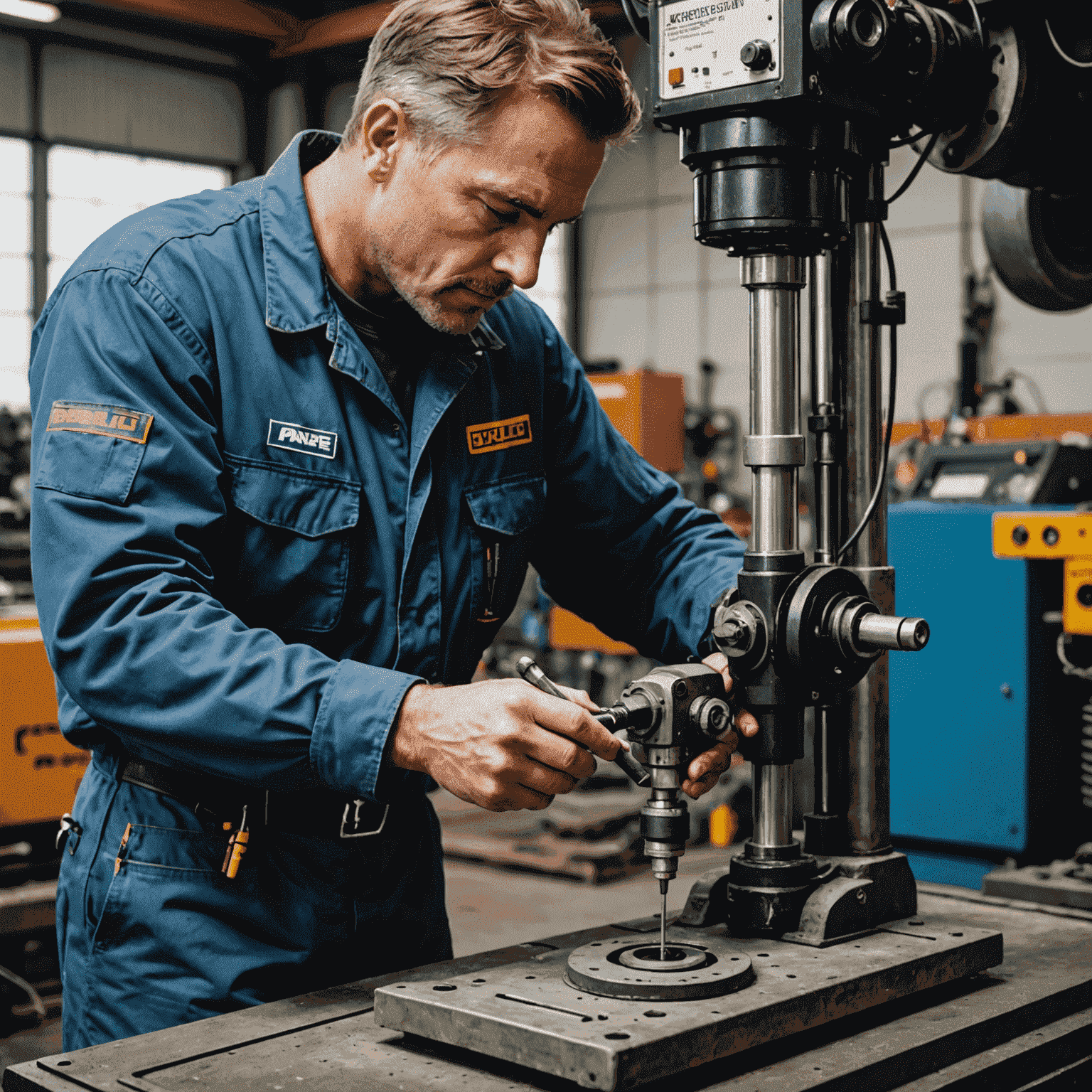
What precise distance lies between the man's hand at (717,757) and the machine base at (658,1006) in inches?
4.7

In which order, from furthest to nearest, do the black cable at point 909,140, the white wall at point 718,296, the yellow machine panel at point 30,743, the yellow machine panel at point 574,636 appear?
the white wall at point 718,296 → the yellow machine panel at point 574,636 → the yellow machine panel at point 30,743 → the black cable at point 909,140

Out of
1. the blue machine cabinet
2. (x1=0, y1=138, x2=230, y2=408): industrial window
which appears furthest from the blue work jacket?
(x1=0, y1=138, x2=230, y2=408): industrial window

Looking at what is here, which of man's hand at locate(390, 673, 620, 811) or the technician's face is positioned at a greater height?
the technician's face

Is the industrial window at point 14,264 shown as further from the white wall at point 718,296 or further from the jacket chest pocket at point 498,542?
the jacket chest pocket at point 498,542

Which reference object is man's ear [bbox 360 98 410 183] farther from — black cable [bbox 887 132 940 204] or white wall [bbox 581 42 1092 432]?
white wall [bbox 581 42 1092 432]

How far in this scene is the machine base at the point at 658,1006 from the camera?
79 centimetres

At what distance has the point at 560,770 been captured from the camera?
36.2 inches

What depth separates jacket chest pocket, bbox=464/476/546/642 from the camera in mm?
1191

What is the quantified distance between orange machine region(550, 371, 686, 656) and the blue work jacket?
358cm

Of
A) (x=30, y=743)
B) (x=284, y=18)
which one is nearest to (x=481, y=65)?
(x=30, y=743)

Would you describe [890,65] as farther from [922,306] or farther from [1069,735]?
[922,306]

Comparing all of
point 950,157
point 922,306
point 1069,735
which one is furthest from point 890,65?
point 922,306

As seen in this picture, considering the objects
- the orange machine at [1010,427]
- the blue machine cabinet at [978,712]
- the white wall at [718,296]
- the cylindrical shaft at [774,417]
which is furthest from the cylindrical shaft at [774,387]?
the white wall at [718,296]

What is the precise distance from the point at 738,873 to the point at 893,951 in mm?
139
